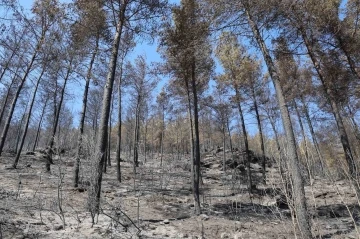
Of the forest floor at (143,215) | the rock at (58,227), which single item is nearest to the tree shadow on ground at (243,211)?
the forest floor at (143,215)

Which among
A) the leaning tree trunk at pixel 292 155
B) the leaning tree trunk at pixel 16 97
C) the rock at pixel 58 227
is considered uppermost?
the leaning tree trunk at pixel 16 97

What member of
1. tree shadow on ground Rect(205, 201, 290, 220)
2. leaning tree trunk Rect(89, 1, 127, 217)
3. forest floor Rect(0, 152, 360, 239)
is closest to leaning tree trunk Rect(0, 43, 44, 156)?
forest floor Rect(0, 152, 360, 239)

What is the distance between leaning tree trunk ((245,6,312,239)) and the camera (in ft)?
17.4

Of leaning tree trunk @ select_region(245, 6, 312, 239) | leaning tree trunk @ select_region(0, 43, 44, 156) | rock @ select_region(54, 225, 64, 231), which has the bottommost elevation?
rock @ select_region(54, 225, 64, 231)

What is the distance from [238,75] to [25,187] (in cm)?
1187

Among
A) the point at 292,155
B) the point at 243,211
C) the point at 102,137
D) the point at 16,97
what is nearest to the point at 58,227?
the point at 102,137

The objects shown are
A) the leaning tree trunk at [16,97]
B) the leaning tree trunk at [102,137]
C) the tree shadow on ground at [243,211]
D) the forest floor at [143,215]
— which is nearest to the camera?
the forest floor at [143,215]

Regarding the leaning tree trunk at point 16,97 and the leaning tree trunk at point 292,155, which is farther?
the leaning tree trunk at point 16,97

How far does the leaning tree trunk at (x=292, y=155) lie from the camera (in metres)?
5.31

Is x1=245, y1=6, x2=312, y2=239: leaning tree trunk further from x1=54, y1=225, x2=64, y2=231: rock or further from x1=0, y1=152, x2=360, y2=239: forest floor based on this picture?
x1=54, y1=225, x2=64, y2=231: rock

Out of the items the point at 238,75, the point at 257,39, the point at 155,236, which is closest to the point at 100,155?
the point at 155,236

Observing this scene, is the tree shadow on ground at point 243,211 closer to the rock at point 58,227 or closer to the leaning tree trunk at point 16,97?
the rock at point 58,227

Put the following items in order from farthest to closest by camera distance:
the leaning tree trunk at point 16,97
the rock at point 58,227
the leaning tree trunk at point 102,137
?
the leaning tree trunk at point 16,97
the leaning tree trunk at point 102,137
the rock at point 58,227

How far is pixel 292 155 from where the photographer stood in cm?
604
